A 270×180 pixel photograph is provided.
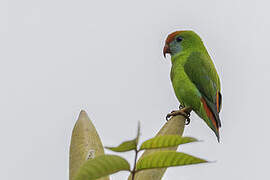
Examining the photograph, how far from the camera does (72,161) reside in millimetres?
1388

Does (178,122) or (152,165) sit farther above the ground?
(152,165)

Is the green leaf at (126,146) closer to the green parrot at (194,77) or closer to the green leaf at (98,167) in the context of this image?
the green leaf at (98,167)

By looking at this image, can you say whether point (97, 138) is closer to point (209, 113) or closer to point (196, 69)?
point (209, 113)

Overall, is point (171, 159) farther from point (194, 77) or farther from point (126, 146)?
point (194, 77)

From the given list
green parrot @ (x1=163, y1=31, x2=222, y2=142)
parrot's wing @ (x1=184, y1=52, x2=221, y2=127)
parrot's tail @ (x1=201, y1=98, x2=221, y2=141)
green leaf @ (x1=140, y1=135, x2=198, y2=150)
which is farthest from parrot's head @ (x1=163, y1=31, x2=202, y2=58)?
green leaf @ (x1=140, y1=135, x2=198, y2=150)

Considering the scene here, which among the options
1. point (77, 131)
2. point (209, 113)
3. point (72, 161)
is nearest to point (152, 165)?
point (72, 161)

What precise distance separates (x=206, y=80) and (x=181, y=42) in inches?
29.9

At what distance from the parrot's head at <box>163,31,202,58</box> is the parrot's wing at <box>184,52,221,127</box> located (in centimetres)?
20

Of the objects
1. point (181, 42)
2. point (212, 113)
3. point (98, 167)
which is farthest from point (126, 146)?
point (181, 42)

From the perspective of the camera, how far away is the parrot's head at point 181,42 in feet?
14.7

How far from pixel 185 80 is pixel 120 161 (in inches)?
128

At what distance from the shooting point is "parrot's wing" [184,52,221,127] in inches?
148

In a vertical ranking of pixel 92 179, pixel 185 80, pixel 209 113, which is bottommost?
pixel 209 113

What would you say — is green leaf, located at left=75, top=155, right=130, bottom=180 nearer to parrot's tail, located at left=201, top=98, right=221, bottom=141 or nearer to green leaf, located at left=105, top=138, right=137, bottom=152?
green leaf, located at left=105, top=138, right=137, bottom=152
